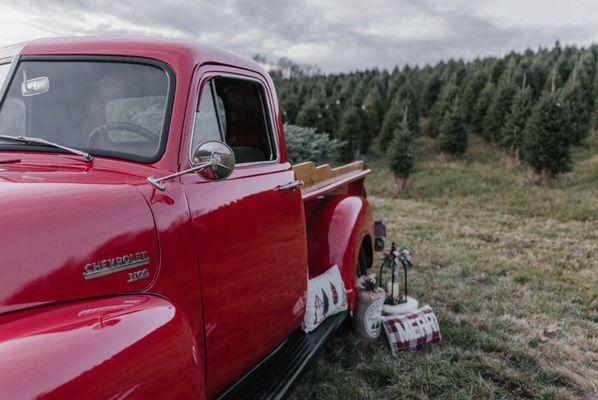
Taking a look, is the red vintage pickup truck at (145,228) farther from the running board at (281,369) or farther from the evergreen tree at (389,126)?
the evergreen tree at (389,126)

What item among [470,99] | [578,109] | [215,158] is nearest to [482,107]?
[470,99]

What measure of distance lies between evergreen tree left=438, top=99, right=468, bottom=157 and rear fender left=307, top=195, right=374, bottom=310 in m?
13.7

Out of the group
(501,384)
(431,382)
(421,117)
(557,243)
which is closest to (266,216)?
(431,382)

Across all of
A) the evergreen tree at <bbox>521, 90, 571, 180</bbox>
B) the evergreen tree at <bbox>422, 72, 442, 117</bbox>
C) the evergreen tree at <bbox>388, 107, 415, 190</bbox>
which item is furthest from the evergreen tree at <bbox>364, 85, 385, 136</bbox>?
the evergreen tree at <bbox>521, 90, 571, 180</bbox>

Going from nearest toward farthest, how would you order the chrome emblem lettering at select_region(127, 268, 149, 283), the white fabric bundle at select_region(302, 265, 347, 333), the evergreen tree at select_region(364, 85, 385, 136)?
1. the chrome emblem lettering at select_region(127, 268, 149, 283)
2. the white fabric bundle at select_region(302, 265, 347, 333)
3. the evergreen tree at select_region(364, 85, 385, 136)

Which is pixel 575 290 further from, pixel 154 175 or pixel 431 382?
pixel 154 175

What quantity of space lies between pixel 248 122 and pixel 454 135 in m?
14.7

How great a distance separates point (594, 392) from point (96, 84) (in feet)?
11.4

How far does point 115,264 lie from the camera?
68.0 inches

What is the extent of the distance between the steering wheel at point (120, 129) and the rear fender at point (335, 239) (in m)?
1.84

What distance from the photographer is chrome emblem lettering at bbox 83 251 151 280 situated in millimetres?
1654

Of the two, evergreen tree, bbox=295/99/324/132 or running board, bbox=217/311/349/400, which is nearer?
running board, bbox=217/311/349/400

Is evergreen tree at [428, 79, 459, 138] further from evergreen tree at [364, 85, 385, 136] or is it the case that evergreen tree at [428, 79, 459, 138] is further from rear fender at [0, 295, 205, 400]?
rear fender at [0, 295, 205, 400]

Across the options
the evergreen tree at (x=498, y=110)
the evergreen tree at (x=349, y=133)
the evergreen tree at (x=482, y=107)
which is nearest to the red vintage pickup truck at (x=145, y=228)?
the evergreen tree at (x=349, y=133)
